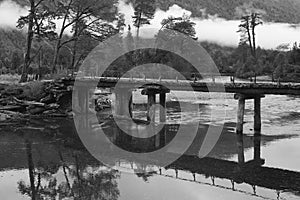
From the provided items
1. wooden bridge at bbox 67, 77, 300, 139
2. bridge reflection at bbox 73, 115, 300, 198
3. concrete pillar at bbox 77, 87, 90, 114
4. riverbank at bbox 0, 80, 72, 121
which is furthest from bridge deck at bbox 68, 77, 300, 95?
riverbank at bbox 0, 80, 72, 121

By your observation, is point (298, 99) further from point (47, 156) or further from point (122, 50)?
point (47, 156)

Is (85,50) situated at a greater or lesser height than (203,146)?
greater

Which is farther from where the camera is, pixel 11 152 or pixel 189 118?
pixel 189 118

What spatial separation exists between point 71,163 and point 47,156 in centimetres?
249

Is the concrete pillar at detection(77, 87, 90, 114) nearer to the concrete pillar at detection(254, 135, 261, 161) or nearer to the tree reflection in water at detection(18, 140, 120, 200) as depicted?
the concrete pillar at detection(254, 135, 261, 161)

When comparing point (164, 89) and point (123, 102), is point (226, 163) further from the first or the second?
point (123, 102)

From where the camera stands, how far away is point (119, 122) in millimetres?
39094

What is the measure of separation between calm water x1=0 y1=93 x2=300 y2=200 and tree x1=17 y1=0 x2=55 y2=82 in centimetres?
1530

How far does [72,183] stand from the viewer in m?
21.1

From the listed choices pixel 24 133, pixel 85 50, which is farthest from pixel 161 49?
pixel 24 133

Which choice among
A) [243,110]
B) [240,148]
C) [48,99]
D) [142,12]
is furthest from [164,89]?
[142,12]

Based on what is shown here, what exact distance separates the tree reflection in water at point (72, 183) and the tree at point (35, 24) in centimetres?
2556

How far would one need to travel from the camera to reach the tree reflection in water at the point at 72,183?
19.4m

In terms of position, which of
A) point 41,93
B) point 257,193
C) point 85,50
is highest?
point 85,50
